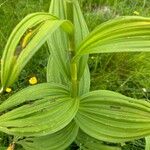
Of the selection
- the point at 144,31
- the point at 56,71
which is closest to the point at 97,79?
the point at 56,71

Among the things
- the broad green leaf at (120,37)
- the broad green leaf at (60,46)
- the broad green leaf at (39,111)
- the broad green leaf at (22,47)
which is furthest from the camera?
the broad green leaf at (60,46)

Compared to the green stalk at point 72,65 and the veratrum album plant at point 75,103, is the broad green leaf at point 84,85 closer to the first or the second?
the veratrum album plant at point 75,103

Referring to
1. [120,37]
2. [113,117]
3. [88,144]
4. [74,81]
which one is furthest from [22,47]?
[88,144]

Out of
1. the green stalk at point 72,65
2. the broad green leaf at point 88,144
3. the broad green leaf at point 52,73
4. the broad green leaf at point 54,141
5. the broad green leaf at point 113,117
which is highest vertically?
the green stalk at point 72,65

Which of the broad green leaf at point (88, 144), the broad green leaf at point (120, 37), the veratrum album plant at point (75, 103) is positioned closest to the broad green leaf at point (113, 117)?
the veratrum album plant at point (75, 103)

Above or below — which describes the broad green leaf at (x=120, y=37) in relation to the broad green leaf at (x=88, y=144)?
above

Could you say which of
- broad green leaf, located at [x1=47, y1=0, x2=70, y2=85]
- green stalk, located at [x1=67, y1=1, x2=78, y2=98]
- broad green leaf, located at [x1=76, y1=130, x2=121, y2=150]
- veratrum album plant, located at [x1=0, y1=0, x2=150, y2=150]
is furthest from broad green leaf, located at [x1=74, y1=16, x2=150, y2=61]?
broad green leaf, located at [x1=76, y1=130, x2=121, y2=150]

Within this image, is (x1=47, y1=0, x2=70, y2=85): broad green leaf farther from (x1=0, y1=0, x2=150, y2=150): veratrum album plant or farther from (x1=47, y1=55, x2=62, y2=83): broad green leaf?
(x1=47, y1=55, x2=62, y2=83): broad green leaf

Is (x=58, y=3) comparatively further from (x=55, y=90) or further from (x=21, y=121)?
(x=21, y=121)

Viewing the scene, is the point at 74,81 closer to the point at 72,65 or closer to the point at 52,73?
the point at 72,65

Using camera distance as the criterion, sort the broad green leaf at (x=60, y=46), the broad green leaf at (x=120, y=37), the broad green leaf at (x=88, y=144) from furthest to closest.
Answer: the broad green leaf at (x=88, y=144) → the broad green leaf at (x=60, y=46) → the broad green leaf at (x=120, y=37)
